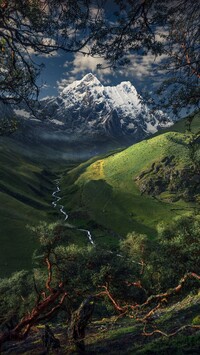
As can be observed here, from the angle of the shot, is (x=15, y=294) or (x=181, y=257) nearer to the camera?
(x=181, y=257)

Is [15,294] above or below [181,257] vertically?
below

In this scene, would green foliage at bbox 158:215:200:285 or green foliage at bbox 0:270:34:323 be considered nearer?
green foliage at bbox 158:215:200:285

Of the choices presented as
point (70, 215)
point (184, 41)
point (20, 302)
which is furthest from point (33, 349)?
point (70, 215)

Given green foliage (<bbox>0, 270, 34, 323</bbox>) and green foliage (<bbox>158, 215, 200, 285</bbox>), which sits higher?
green foliage (<bbox>158, 215, 200, 285</bbox>)

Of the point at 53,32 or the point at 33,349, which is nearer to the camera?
the point at 53,32

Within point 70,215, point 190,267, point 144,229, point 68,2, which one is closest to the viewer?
point 68,2

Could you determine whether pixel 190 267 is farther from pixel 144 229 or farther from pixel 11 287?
pixel 144 229

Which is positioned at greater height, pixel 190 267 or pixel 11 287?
pixel 190 267

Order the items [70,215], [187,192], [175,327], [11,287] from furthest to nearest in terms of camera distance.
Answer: [70,215], [11,287], [187,192], [175,327]

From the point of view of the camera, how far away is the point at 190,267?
40.6 m

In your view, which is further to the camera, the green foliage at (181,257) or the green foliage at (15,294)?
the green foliage at (15,294)

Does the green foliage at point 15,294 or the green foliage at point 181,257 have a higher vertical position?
the green foliage at point 181,257

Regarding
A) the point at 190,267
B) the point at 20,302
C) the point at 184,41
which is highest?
the point at 184,41

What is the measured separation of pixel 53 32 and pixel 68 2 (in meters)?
2.97
